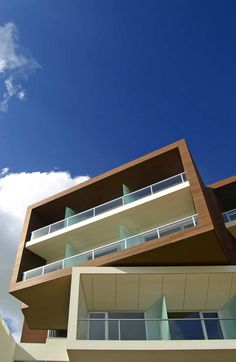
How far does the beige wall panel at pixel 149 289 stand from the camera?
41.2 ft

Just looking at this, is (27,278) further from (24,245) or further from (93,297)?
(93,297)

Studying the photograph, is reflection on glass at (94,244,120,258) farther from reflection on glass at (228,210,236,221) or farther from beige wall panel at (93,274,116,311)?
reflection on glass at (228,210,236,221)

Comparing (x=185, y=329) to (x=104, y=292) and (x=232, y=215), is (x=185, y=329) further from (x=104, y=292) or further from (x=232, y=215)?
(x=232, y=215)

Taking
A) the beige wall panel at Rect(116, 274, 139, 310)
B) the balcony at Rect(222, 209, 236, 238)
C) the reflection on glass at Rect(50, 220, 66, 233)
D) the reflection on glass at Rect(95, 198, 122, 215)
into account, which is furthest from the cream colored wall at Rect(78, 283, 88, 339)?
the balcony at Rect(222, 209, 236, 238)

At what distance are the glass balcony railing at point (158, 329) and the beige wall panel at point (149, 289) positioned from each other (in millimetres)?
1536

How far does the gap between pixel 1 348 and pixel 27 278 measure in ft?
10.3

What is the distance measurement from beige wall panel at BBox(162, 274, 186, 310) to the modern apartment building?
0.13 ft

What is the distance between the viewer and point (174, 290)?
12.9 metres

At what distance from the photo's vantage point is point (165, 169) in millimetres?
17297

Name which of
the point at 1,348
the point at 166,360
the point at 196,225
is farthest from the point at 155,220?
the point at 1,348

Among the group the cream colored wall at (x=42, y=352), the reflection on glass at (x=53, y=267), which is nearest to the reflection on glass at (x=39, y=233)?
the reflection on glass at (x=53, y=267)

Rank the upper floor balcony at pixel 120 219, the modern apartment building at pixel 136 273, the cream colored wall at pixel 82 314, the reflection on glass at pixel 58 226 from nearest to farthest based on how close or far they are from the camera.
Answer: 1. the modern apartment building at pixel 136 273
2. the cream colored wall at pixel 82 314
3. the upper floor balcony at pixel 120 219
4. the reflection on glass at pixel 58 226

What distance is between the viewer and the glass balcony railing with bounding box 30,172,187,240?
15.7 metres

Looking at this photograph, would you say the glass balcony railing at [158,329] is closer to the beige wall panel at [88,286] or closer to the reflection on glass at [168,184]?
the beige wall panel at [88,286]
